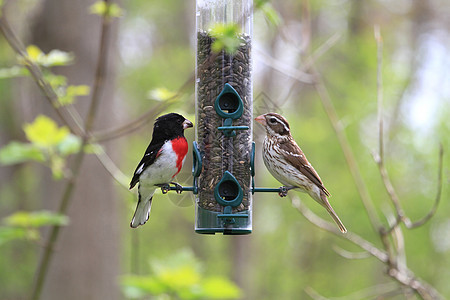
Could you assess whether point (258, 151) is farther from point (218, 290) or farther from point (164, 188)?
point (164, 188)

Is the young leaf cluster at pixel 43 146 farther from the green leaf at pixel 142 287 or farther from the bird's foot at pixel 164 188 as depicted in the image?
the green leaf at pixel 142 287

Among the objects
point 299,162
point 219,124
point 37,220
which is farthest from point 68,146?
point 299,162

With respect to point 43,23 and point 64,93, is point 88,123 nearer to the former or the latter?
point 64,93

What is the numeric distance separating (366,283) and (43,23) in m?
13.2

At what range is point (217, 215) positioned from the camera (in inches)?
228

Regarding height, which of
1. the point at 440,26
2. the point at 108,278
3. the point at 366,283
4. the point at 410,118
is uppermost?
the point at 440,26

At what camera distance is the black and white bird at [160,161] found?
5664 mm

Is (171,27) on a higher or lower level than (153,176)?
higher

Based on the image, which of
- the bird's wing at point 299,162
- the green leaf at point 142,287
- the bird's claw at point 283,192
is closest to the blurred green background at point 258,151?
the green leaf at point 142,287

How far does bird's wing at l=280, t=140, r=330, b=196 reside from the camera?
19.9ft

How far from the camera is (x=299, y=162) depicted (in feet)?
20.2

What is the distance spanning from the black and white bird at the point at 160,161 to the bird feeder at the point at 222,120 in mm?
237

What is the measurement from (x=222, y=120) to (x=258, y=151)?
9262mm

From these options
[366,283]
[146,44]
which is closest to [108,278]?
[366,283]
